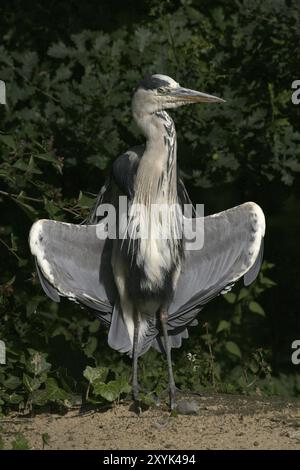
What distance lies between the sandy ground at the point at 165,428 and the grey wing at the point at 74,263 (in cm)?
75

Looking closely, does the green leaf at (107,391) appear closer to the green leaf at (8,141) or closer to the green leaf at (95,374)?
the green leaf at (95,374)

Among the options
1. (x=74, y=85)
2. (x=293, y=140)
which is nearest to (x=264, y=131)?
(x=293, y=140)

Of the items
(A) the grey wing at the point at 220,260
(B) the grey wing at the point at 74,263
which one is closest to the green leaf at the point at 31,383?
(B) the grey wing at the point at 74,263

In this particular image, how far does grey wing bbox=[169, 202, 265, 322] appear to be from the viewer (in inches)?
263

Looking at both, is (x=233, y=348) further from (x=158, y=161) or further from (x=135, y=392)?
(x=158, y=161)

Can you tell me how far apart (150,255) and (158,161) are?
55 centimetres

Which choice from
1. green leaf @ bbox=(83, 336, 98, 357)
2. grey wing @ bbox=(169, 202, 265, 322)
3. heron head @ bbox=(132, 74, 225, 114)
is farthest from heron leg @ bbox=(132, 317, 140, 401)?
heron head @ bbox=(132, 74, 225, 114)

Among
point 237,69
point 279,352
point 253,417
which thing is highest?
point 237,69

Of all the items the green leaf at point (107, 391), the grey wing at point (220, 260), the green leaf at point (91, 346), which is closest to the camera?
the green leaf at point (107, 391)

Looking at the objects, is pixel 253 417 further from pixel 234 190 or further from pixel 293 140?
pixel 234 190

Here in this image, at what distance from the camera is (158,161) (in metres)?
6.52

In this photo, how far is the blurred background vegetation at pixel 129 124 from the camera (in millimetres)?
7297

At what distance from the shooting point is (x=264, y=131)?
7816 mm

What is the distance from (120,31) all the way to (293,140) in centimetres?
157
